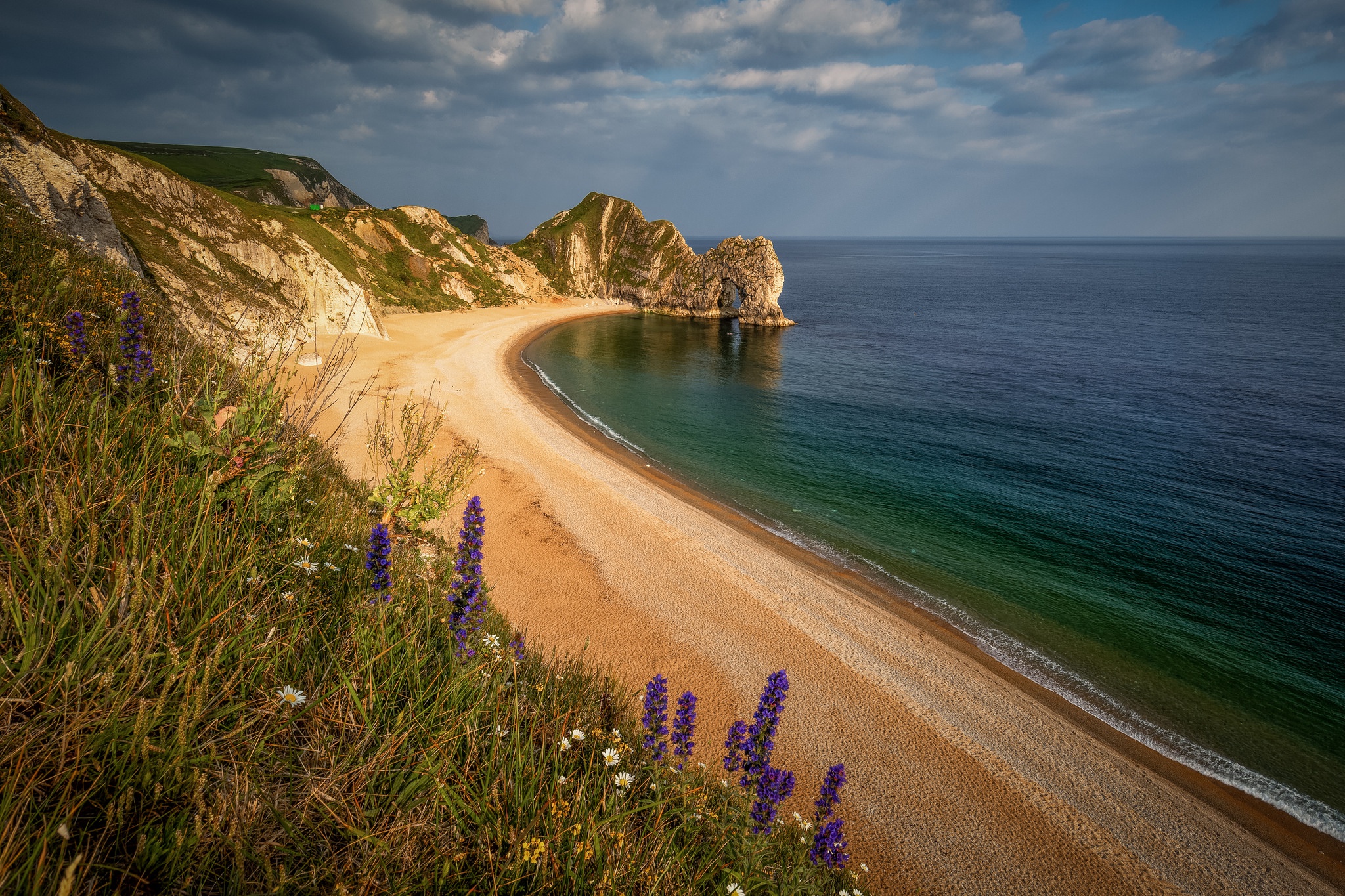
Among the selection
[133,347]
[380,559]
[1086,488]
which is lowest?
[1086,488]

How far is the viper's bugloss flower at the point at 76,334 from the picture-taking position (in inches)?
193

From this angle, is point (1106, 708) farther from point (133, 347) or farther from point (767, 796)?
point (133, 347)

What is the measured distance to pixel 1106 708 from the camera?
1291 centimetres

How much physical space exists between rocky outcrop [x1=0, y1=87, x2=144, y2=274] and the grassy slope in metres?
73.9

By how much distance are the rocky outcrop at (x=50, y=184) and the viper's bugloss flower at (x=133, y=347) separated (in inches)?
690

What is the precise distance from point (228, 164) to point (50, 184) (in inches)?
4490

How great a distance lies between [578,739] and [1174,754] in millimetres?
14105

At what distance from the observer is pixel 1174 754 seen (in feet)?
38.6

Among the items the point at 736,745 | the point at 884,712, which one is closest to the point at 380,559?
the point at 736,745

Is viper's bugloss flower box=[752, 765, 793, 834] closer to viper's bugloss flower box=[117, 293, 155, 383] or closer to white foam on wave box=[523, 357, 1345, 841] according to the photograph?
viper's bugloss flower box=[117, 293, 155, 383]

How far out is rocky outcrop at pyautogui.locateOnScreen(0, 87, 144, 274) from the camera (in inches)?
693

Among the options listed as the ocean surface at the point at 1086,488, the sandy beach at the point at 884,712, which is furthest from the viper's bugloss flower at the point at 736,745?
the ocean surface at the point at 1086,488

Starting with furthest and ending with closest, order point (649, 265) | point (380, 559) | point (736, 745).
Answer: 1. point (649, 265)
2. point (736, 745)
3. point (380, 559)

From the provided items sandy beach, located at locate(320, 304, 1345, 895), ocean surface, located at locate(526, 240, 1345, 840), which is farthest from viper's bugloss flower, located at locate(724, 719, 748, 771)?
ocean surface, located at locate(526, 240, 1345, 840)
